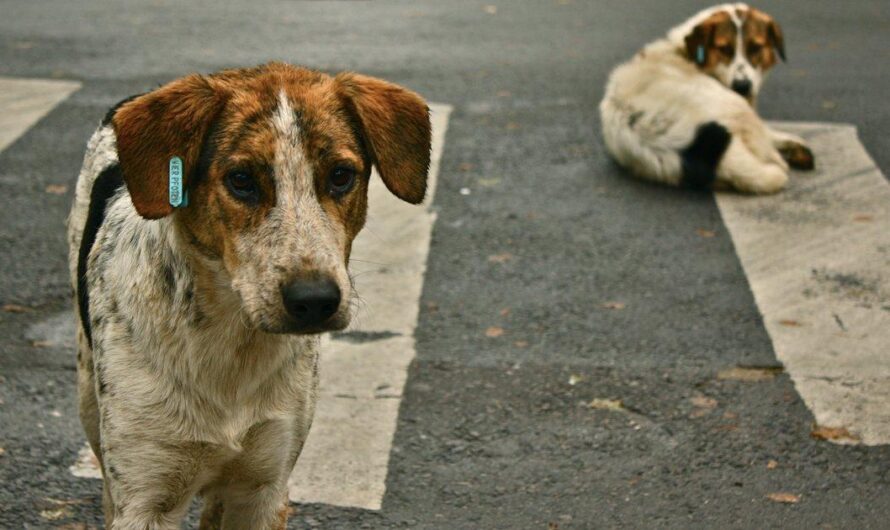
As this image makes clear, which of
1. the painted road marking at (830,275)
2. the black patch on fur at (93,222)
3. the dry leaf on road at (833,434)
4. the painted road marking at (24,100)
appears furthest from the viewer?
the painted road marking at (24,100)

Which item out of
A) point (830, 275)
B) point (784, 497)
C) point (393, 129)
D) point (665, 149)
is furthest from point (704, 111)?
point (393, 129)

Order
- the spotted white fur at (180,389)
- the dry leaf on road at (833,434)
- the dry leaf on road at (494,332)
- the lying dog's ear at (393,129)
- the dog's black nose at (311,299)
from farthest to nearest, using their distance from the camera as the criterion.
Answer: the dry leaf on road at (494,332) → the dry leaf on road at (833,434) → the lying dog's ear at (393,129) → the spotted white fur at (180,389) → the dog's black nose at (311,299)

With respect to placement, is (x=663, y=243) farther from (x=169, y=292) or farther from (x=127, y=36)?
(x=127, y=36)

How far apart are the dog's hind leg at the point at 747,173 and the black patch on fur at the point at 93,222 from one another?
15.9ft

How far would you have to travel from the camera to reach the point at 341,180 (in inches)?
156

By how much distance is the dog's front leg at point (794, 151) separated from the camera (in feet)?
29.9

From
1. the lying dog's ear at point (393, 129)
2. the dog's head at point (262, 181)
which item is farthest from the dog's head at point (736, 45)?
the dog's head at point (262, 181)

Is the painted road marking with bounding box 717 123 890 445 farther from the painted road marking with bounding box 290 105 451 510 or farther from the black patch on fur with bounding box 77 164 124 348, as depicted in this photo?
the black patch on fur with bounding box 77 164 124 348

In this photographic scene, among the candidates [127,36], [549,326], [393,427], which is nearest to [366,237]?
[549,326]

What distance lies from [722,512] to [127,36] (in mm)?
8269

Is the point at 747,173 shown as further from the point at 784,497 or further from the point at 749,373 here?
the point at 784,497

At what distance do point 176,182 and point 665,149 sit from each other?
540 centimetres

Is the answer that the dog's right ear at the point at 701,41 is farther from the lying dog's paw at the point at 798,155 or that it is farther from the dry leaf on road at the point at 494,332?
the dry leaf on road at the point at 494,332

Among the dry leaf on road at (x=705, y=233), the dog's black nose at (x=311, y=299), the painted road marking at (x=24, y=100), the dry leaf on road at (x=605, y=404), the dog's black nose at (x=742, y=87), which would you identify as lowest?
the painted road marking at (x=24, y=100)
